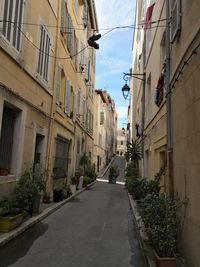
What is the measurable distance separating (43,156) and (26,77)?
156 inches

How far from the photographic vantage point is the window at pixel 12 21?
857cm

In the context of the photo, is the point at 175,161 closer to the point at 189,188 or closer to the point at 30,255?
the point at 189,188

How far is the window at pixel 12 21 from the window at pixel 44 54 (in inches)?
95.4

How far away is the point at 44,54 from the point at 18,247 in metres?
7.84

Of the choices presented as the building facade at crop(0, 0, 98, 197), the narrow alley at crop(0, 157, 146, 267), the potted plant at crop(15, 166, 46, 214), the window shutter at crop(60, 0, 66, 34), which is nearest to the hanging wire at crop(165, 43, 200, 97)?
the narrow alley at crop(0, 157, 146, 267)

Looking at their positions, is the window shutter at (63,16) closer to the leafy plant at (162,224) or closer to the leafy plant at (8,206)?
the leafy plant at (8,206)

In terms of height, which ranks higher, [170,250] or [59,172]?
[59,172]

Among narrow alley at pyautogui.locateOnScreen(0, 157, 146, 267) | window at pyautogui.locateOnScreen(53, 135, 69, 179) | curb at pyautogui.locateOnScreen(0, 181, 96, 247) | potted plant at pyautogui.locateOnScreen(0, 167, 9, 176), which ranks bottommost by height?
narrow alley at pyautogui.locateOnScreen(0, 157, 146, 267)

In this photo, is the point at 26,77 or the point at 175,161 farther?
the point at 26,77

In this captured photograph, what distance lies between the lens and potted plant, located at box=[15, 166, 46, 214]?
900cm

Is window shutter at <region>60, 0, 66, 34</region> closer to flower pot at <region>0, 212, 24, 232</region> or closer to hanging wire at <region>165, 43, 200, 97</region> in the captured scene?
hanging wire at <region>165, 43, 200, 97</region>

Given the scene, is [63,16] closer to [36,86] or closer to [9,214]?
[36,86]

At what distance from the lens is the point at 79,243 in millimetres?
7477

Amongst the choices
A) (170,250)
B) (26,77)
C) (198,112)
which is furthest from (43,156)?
(198,112)
